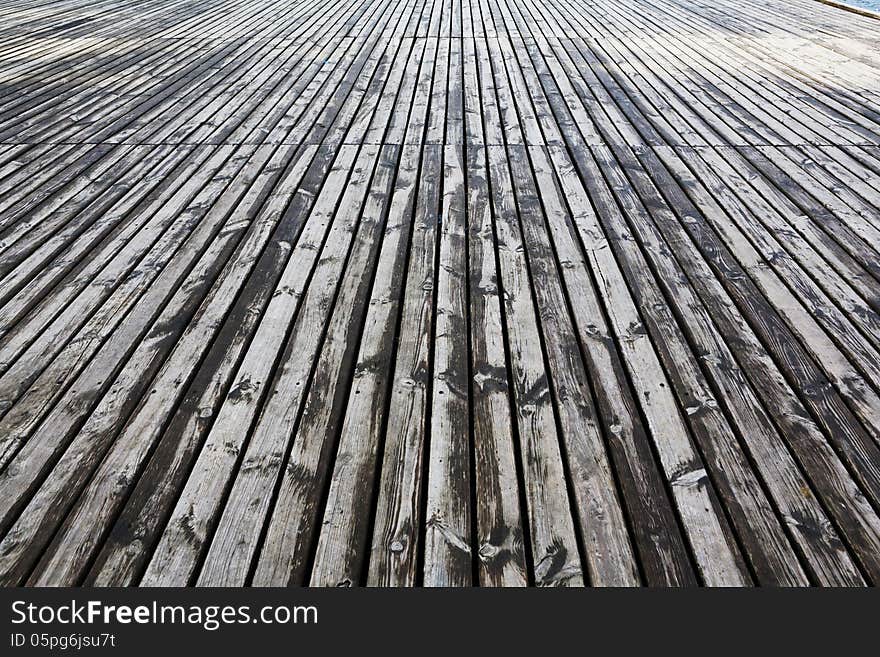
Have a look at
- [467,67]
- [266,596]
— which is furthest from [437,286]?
[467,67]

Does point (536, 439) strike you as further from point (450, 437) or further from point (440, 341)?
point (440, 341)

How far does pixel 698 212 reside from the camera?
2324mm

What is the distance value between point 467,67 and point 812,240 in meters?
2.90

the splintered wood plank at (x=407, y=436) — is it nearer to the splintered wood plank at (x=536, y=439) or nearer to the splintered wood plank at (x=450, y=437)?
the splintered wood plank at (x=450, y=437)

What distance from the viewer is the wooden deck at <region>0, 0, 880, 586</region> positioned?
1154 mm

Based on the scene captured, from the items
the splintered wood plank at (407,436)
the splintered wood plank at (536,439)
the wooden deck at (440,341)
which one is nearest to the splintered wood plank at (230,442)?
the wooden deck at (440,341)

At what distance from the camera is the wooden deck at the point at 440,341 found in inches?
45.4

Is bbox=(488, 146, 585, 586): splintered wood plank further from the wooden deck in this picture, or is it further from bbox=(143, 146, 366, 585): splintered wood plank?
bbox=(143, 146, 366, 585): splintered wood plank

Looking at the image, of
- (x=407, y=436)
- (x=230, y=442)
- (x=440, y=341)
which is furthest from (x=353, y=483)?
(x=440, y=341)

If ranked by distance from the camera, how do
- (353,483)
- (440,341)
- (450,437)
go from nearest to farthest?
(353,483) → (450,437) → (440,341)

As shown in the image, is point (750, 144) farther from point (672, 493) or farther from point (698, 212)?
point (672, 493)

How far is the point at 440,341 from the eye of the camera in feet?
5.39

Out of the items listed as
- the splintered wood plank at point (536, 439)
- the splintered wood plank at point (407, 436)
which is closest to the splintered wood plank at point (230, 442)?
the splintered wood plank at point (407, 436)

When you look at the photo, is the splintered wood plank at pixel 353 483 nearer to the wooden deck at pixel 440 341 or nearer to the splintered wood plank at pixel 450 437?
the wooden deck at pixel 440 341
